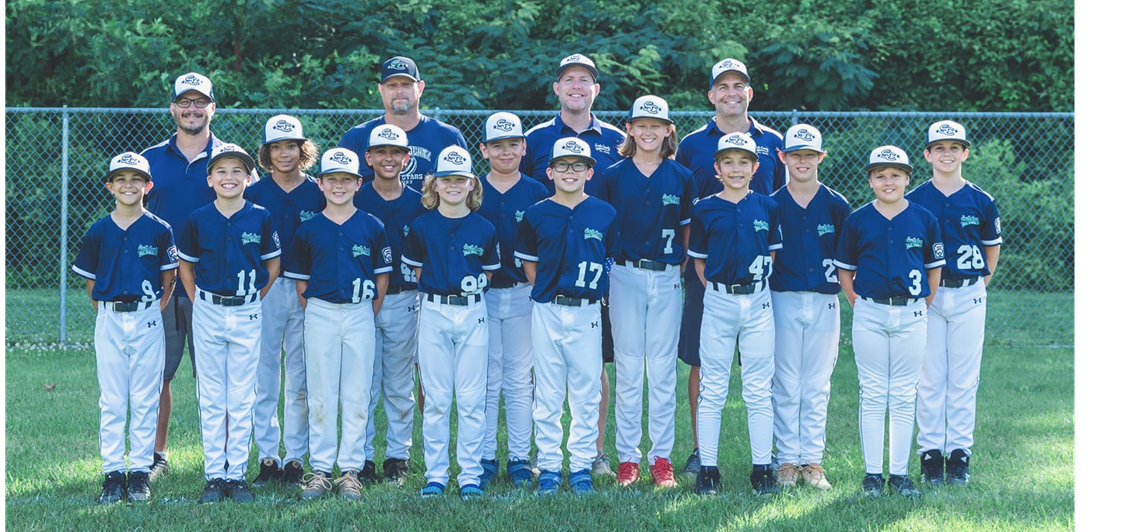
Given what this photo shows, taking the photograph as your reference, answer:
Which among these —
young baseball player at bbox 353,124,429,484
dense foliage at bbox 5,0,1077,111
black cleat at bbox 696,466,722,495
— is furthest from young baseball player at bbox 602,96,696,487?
dense foliage at bbox 5,0,1077,111

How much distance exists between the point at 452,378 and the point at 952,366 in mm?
2895

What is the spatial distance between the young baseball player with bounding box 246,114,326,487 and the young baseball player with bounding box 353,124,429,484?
372 millimetres

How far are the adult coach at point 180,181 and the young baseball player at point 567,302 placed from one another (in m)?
1.95

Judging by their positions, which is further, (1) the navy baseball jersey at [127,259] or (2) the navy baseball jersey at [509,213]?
(2) the navy baseball jersey at [509,213]

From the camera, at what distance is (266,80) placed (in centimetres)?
1387

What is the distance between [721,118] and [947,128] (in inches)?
51.6

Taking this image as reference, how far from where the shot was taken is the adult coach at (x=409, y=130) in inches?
247

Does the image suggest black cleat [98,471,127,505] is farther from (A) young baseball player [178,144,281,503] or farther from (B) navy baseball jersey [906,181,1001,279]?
(B) navy baseball jersey [906,181,1001,279]

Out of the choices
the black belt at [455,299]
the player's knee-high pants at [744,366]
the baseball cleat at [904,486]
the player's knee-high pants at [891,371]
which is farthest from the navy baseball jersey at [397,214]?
the baseball cleat at [904,486]

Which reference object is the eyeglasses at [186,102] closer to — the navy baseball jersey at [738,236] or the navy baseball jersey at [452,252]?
the navy baseball jersey at [452,252]

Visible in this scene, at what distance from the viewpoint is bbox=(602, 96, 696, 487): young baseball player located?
19.3 feet

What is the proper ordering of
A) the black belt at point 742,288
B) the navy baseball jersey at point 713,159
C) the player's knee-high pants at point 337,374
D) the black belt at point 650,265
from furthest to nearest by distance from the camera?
the navy baseball jersey at point 713,159
the black belt at point 650,265
the black belt at point 742,288
the player's knee-high pants at point 337,374
